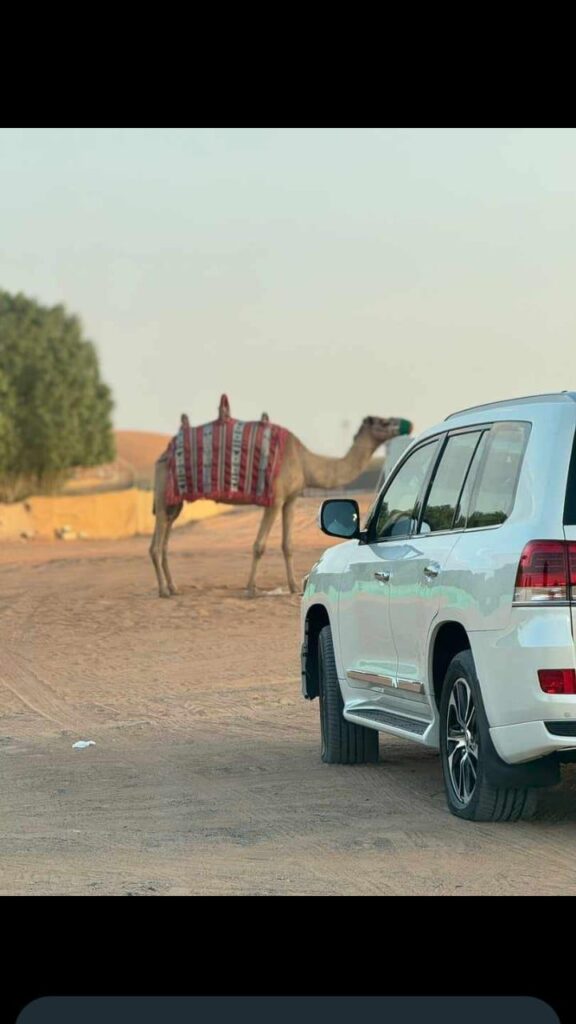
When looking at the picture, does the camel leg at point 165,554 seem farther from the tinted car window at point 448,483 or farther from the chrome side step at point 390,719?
the tinted car window at point 448,483

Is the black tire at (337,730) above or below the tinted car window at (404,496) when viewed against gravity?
below

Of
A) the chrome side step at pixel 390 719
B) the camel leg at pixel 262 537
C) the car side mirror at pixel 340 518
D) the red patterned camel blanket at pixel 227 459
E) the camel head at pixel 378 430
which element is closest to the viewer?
the chrome side step at pixel 390 719

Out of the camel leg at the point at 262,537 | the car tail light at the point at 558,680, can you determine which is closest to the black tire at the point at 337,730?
the car tail light at the point at 558,680

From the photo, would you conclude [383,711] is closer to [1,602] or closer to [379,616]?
[379,616]

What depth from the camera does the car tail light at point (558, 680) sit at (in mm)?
7527

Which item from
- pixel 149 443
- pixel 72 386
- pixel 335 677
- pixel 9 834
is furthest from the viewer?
pixel 149 443

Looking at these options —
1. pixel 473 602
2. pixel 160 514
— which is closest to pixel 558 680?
pixel 473 602

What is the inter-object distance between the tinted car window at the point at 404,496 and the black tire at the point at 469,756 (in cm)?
134

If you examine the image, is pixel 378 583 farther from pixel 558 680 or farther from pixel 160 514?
pixel 160 514

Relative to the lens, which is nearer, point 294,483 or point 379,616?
point 379,616

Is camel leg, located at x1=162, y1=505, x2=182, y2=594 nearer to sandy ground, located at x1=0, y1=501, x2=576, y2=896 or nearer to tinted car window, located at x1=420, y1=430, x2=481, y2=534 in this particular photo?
sandy ground, located at x1=0, y1=501, x2=576, y2=896

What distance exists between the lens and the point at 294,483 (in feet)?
92.7

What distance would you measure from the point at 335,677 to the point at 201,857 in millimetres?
2914

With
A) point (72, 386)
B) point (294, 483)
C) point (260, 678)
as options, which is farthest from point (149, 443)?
point (260, 678)
